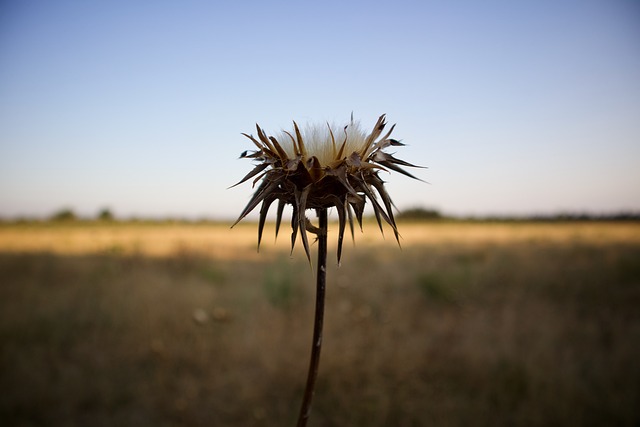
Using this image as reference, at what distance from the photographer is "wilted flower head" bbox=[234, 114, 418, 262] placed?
1017 mm

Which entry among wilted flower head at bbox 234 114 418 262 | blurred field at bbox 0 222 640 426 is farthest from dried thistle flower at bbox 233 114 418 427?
blurred field at bbox 0 222 640 426

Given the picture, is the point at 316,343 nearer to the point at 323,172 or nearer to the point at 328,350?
the point at 323,172

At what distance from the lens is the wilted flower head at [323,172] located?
3.34ft

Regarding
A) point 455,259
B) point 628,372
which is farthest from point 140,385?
point 455,259

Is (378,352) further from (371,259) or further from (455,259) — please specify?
(455,259)

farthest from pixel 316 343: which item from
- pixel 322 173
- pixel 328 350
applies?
pixel 328 350

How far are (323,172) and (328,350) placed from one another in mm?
6332

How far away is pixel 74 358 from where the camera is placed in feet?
24.0

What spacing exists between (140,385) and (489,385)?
17.5ft

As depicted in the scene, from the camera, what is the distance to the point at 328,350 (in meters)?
6.89

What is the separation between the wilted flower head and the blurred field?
2.27m

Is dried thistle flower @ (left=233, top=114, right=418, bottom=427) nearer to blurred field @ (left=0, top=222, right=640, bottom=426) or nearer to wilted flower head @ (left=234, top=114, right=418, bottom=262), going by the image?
wilted flower head @ (left=234, top=114, right=418, bottom=262)

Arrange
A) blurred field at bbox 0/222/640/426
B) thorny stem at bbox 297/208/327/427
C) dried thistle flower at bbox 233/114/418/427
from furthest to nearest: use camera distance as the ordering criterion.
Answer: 1. blurred field at bbox 0/222/640/426
2. dried thistle flower at bbox 233/114/418/427
3. thorny stem at bbox 297/208/327/427

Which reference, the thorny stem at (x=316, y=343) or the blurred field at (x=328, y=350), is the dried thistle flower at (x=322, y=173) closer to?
the thorny stem at (x=316, y=343)
